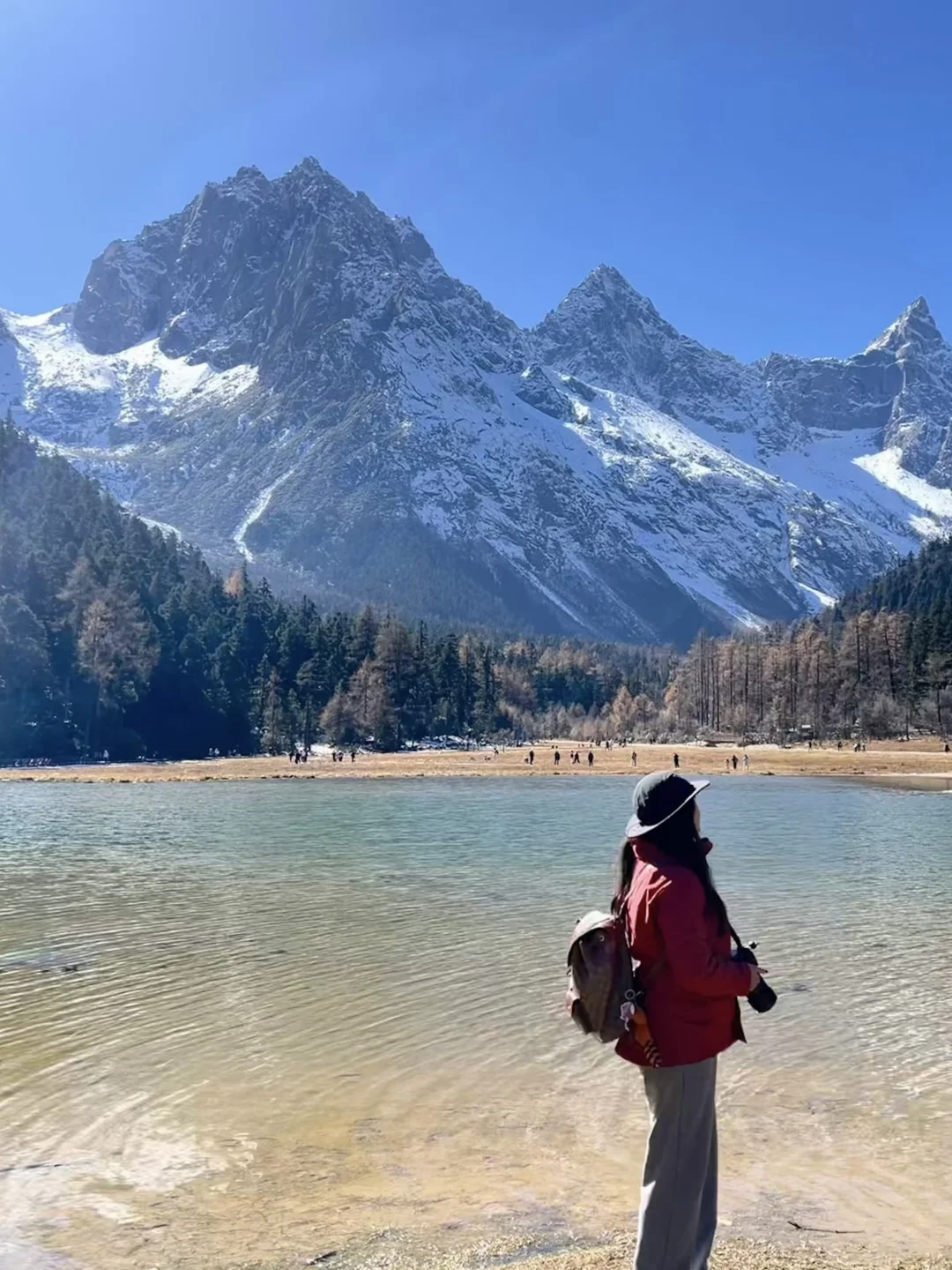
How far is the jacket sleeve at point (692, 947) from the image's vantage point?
5.74m

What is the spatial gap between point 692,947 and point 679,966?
12 centimetres

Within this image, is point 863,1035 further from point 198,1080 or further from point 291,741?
point 291,741

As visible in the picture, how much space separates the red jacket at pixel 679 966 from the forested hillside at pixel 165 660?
9683 centimetres

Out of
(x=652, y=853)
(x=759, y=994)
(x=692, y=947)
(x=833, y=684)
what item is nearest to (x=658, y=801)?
(x=652, y=853)

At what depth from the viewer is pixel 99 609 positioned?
10431 centimetres

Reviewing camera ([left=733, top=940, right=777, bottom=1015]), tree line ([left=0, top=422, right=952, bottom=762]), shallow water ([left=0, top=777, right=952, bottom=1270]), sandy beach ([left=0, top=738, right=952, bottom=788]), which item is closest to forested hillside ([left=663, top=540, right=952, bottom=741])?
tree line ([left=0, top=422, right=952, bottom=762])

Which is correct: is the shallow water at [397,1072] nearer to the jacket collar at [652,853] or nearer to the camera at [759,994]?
the camera at [759,994]

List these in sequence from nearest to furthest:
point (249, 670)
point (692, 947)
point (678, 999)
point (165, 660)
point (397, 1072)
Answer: point (692, 947) → point (678, 999) → point (397, 1072) → point (165, 660) → point (249, 670)

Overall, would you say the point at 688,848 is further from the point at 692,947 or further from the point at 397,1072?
the point at 397,1072

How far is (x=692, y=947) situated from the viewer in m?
5.74

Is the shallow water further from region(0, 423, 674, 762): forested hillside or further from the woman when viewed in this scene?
region(0, 423, 674, 762): forested hillside

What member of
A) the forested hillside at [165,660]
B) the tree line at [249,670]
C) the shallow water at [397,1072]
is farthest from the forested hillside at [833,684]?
the shallow water at [397,1072]

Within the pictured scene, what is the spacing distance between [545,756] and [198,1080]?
95419 millimetres

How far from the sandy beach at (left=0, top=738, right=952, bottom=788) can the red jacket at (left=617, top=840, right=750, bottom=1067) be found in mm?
65343
